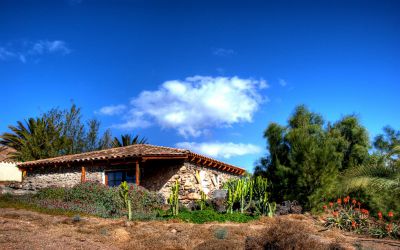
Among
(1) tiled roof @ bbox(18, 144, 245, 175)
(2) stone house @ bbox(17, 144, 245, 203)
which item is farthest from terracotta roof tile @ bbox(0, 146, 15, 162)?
(2) stone house @ bbox(17, 144, 245, 203)

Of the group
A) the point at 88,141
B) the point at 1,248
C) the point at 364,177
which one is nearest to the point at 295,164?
the point at 364,177

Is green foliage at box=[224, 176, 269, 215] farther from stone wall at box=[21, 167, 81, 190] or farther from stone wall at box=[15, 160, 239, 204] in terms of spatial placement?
stone wall at box=[21, 167, 81, 190]

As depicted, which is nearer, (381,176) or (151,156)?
(381,176)

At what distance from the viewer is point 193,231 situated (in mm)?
9812

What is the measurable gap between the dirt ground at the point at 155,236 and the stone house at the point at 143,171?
6572mm

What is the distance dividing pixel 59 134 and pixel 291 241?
95.2ft

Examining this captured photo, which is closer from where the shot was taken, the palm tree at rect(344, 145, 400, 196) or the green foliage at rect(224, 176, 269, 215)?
the palm tree at rect(344, 145, 400, 196)

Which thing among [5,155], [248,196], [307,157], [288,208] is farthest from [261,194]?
[5,155]

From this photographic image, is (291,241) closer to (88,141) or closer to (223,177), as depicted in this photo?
(223,177)

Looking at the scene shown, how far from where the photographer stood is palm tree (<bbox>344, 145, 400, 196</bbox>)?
11.0 m

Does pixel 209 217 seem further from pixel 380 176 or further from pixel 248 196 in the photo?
pixel 380 176

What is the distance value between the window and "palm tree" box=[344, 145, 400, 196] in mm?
11568

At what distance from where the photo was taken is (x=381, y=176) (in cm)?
1155

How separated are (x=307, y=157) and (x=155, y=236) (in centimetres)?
883
